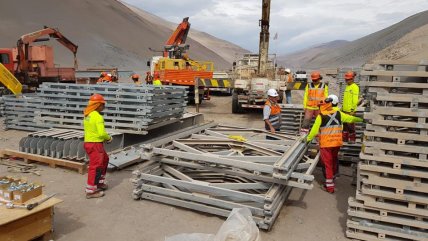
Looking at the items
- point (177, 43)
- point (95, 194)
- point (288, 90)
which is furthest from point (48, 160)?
point (177, 43)

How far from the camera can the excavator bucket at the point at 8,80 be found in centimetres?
1292

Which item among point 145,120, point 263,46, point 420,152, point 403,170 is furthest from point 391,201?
point 263,46

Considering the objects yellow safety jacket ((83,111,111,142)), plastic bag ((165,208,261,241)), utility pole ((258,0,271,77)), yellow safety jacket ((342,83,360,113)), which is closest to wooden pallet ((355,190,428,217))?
plastic bag ((165,208,261,241))

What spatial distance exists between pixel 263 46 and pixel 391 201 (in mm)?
10003

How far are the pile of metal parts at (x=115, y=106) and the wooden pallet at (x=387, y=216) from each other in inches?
186

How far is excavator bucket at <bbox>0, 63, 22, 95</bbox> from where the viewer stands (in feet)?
42.4

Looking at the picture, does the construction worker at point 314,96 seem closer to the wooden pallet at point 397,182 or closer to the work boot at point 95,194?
the wooden pallet at point 397,182

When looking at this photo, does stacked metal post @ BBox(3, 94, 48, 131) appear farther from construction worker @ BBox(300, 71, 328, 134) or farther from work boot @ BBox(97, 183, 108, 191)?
construction worker @ BBox(300, 71, 328, 134)

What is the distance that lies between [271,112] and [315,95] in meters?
1.15

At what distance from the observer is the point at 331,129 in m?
5.83

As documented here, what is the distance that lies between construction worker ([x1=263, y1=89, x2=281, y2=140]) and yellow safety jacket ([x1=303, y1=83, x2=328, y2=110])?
2.83 ft

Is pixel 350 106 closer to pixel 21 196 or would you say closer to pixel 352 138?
pixel 352 138

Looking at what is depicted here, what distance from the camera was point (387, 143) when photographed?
161 inches

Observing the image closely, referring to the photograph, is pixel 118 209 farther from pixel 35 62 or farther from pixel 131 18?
pixel 131 18
